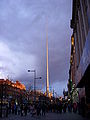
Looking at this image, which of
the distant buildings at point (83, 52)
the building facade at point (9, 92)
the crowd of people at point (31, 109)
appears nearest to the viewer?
the distant buildings at point (83, 52)

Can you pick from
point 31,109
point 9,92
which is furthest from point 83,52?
point 9,92

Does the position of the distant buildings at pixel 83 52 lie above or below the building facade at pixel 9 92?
above

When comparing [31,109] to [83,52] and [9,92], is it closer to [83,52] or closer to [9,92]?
[83,52]

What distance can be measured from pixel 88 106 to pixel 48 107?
92.5ft

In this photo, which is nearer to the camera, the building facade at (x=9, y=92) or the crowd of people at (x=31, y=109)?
the crowd of people at (x=31, y=109)

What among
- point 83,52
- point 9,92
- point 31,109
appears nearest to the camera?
point 83,52

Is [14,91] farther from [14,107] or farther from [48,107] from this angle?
[14,107]

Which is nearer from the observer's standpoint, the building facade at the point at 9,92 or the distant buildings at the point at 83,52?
the distant buildings at the point at 83,52

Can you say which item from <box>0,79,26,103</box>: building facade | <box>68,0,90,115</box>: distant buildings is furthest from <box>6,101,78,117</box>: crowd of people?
<box>0,79,26,103</box>: building facade

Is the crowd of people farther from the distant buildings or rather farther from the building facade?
the building facade

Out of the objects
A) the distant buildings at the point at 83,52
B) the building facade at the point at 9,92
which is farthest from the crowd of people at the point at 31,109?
the building facade at the point at 9,92

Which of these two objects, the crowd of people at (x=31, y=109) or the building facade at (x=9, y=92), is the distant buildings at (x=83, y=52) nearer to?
the crowd of people at (x=31, y=109)

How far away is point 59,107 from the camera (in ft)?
144

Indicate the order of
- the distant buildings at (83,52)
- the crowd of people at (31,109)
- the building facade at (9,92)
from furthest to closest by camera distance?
1. the building facade at (9,92)
2. the crowd of people at (31,109)
3. the distant buildings at (83,52)
